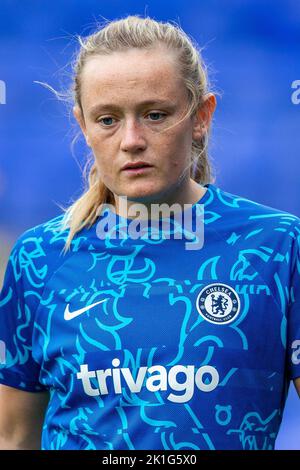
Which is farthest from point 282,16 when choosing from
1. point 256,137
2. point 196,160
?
point 196,160

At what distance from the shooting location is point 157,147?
2.17 meters

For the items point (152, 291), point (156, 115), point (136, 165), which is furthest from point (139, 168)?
point (152, 291)

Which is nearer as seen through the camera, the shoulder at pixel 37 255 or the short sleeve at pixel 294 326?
the short sleeve at pixel 294 326

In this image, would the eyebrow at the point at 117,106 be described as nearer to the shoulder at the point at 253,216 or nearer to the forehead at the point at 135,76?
the forehead at the point at 135,76

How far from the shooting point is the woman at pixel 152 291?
2117 millimetres

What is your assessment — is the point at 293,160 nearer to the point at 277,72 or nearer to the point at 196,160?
the point at 277,72

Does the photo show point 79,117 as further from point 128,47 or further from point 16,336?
point 16,336

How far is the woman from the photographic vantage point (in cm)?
212

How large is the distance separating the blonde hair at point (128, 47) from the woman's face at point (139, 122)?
3cm

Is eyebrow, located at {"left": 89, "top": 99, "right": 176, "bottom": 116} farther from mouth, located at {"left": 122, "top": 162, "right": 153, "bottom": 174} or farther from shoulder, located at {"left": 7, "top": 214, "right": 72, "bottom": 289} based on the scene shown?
shoulder, located at {"left": 7, "top": 214, "right": 72, "bottom": 289}

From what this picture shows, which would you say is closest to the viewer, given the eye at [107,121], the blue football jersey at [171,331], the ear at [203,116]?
the blue football jersey at [171,331]

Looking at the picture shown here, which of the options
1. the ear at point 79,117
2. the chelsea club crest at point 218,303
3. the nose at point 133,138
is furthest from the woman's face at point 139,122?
the chelsea club crest at point 218,303

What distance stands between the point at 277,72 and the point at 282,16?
25cm

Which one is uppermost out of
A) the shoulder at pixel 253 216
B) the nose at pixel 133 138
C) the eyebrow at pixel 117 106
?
the eyebrow at pixel 117 106
